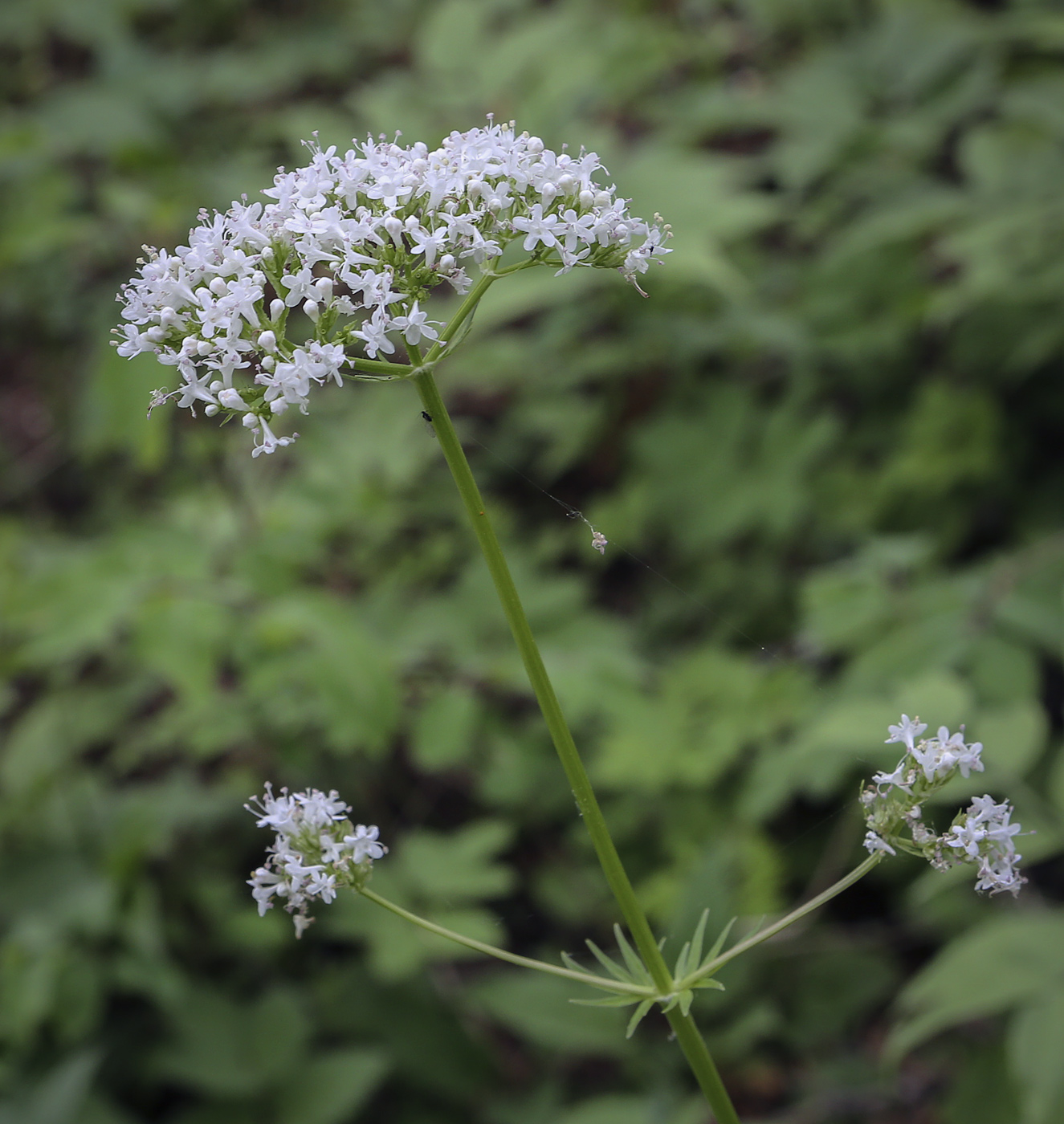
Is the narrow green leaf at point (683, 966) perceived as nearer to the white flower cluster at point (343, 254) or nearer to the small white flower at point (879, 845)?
the small white flower at point (879, 845)

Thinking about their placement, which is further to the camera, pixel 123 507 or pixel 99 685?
pixel 123 507

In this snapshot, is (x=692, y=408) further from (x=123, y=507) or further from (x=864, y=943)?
(x=123, y=507)

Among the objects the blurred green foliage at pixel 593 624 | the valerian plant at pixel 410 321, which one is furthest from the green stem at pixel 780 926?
the blurred green foliage at pixel 593 624

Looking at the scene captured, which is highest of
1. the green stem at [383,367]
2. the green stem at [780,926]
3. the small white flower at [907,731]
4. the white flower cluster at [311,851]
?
the green stem at [383,367]

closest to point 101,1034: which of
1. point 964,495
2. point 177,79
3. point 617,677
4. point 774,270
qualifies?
point 617,677

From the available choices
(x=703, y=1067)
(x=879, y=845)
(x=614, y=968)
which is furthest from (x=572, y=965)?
(x=879, y=845)

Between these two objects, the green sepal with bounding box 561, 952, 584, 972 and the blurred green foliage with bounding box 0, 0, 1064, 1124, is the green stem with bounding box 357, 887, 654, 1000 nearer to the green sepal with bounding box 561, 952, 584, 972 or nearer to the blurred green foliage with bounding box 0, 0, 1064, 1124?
the green sepal with bounding box 561, 952, 584, 972

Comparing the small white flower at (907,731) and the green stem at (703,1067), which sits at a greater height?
the small white flower at (907,731)
